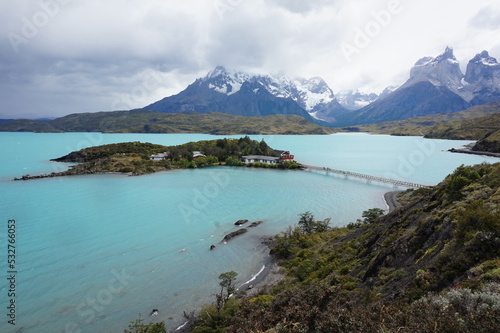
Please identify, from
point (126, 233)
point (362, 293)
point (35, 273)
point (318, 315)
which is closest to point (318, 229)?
point (362, 293)

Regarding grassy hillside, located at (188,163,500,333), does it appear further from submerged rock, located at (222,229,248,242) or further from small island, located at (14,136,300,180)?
small island, located at (14,136,300,180)

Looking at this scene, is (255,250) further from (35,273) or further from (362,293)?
(35,273)

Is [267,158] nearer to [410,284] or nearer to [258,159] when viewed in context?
[258,159]

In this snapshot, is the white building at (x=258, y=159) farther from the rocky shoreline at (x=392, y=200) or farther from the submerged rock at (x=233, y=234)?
the submerged rock at (x=233, y=234)

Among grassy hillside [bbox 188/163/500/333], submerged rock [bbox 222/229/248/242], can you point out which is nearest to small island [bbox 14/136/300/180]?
submerged rock [bbox 222/229/248/242]

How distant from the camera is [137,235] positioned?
3734 cm

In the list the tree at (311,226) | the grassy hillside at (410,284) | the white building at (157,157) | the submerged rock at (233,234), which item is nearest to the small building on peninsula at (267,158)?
the white building at (157,157)

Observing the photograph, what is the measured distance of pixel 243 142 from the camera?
122 m

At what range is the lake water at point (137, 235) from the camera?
22234mm

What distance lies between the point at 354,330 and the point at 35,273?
32.7m

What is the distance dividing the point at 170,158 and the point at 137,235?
243ft

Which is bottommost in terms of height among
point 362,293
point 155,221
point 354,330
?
point 155,221

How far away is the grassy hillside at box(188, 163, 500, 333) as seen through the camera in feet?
23.4

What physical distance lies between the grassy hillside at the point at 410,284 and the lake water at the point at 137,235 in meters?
7.37
